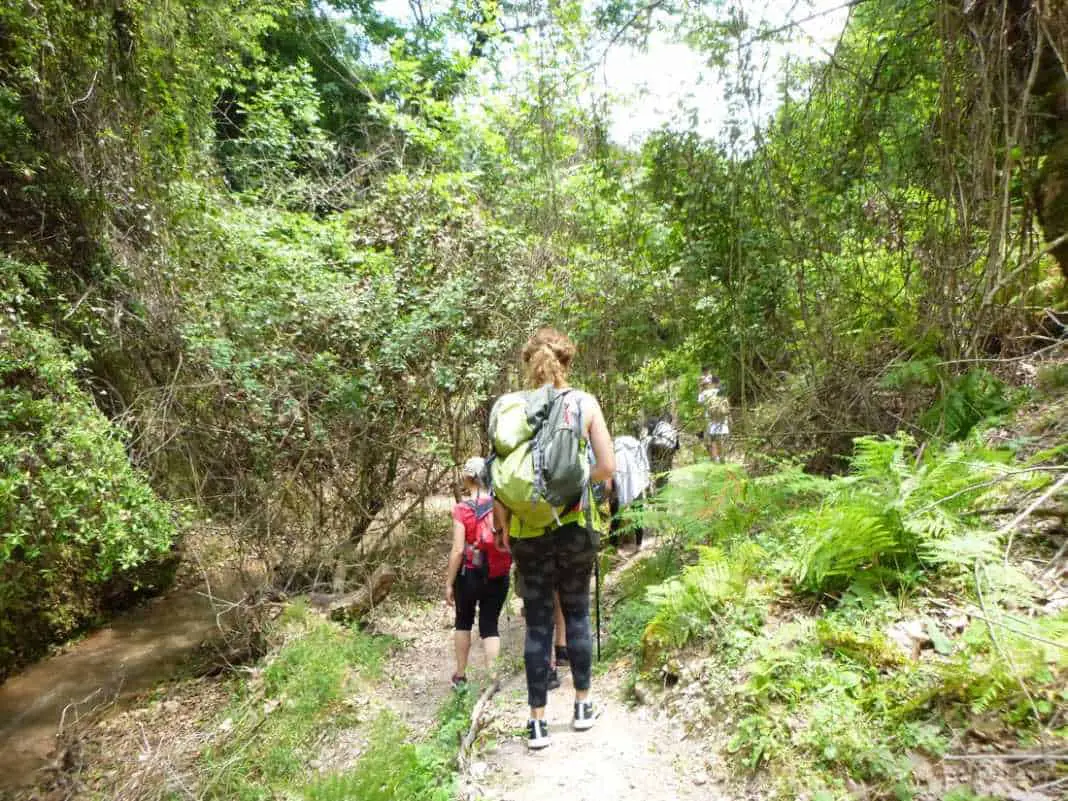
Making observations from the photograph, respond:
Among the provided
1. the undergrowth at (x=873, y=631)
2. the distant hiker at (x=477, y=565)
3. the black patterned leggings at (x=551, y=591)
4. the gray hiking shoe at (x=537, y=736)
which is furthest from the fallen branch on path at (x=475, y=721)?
the undergrowth at (x=873, y=631)

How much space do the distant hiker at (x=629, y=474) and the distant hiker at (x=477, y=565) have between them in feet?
7.56

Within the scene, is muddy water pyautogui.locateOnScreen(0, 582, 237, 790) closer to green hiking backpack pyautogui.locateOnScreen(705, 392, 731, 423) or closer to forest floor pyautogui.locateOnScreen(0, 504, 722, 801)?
forest floor pyautogui.locateOnScreen(0, 504, 722, 801)

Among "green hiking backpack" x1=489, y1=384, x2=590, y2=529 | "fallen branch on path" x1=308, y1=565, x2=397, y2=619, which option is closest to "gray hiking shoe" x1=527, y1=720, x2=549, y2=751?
"green hiking backpack" x1=489, y1=384, x2=590, y2=529

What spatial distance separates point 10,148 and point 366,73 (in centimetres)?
1054

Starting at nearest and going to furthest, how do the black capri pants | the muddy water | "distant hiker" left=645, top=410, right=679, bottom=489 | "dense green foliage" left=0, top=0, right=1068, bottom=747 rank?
"dense green foliage" left=0, top=0, right=1068, bottom=747, the black capri pants, the muddy water, "distant hiker" left=645, top=410, right=679, bottom=489

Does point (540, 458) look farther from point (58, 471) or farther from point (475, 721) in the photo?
point (58, 471)

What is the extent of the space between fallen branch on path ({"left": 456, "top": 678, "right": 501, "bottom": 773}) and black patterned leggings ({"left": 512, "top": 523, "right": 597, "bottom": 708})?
1.58 ft

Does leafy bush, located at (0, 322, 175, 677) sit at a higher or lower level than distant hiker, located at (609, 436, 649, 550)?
higher

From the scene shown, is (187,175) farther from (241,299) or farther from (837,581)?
(837,581)

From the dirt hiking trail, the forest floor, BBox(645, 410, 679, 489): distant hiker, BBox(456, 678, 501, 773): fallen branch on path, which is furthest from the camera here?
BBox(645, 410, 679, 489): distant hiker

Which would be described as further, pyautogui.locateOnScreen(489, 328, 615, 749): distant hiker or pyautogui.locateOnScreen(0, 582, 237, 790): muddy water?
pyautogui.locateOnScreen(0, 582, 237, 790): muddy water

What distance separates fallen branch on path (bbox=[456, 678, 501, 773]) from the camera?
3.34m

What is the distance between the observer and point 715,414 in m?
6.55

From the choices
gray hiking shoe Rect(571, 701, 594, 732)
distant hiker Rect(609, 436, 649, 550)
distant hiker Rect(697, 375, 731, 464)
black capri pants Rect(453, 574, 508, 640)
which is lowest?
gray hiking shoe Rect(571, 701, 594, 732)
